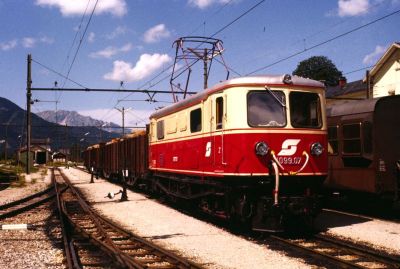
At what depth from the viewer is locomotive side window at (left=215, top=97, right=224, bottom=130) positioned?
36.1 ft

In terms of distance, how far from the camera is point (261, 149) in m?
10.3

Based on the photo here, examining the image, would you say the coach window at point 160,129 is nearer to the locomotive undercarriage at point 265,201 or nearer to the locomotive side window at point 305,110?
the locomotive undercarriage at point 265,201

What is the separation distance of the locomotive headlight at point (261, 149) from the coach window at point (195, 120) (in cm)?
233

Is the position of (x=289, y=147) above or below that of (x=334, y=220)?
above

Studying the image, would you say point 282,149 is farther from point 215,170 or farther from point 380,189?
point 380,189

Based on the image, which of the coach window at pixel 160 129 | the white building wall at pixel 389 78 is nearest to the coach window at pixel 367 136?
the coach window at pixel 160 129

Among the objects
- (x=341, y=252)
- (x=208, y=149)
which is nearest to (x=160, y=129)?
(x=208, y=149)

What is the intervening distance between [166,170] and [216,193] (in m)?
4.54

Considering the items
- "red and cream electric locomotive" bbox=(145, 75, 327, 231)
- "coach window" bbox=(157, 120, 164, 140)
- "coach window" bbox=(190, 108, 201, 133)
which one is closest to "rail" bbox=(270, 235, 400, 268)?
"red and cream electric locomotive" bbox=(145, 75, 327, 231)

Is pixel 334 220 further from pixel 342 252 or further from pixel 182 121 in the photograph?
pixel 182 121

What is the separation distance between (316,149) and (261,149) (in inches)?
55.2

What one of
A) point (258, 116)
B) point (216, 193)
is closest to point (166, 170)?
point (216, 193)

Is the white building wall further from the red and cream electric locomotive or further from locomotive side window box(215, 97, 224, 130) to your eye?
locomotive side window box(215, 97, 224, 130)

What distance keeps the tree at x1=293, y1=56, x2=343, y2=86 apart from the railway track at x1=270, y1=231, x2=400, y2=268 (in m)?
76.1
